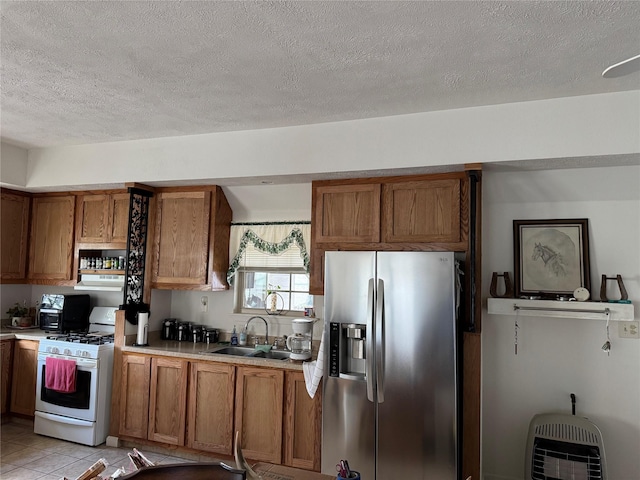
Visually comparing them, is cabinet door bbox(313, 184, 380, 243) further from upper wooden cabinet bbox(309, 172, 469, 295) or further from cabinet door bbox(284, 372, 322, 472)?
cabinet door bbox(284, 372, 322, 472)

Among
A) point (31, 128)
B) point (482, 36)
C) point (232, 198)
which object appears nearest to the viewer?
point (482, 36)

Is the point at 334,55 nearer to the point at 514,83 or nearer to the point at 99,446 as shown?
the point at 514,83

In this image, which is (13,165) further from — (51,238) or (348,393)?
(348,393)

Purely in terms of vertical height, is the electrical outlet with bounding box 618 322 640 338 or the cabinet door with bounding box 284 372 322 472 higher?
the electrical outlet with bounding box 618 322 640 338

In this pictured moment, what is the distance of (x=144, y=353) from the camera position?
3.93 metres

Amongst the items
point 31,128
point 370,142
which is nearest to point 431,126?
point 370,142

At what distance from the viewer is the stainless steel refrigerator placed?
9.35 feet

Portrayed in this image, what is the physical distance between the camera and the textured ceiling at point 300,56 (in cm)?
198

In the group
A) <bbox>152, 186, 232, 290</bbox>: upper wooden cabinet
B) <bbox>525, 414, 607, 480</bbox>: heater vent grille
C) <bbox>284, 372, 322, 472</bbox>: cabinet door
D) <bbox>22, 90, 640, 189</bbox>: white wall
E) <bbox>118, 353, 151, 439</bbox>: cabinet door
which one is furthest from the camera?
→ <bbox>152, 186, 232, 290</bbox>: upper wooden cabinet

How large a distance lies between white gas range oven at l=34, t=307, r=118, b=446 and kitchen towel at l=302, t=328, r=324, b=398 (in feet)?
6.28

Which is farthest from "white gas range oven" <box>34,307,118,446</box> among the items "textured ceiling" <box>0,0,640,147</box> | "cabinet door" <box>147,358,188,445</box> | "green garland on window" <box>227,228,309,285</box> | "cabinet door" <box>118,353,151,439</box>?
"textured ceiling" <box>0,0,640,147</box>

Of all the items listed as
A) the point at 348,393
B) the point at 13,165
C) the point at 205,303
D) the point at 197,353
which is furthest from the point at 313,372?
the point at 13,165

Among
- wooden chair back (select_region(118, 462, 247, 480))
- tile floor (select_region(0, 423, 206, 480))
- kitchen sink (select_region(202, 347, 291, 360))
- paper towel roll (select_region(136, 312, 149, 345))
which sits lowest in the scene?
tile floor (select_region(0, 423, 206, 480))

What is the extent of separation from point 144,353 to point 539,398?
10.4 feet
